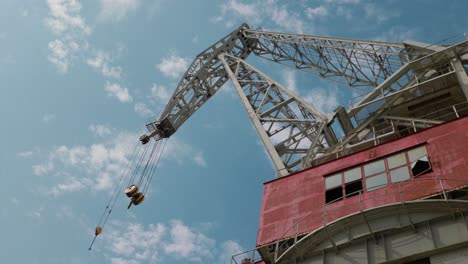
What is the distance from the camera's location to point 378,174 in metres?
18.9

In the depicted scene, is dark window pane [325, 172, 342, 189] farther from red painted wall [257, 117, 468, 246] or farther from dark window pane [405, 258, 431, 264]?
dark window pane [405, 258, 431, 264]

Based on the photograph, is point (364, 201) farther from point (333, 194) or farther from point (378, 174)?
point (333, 194)

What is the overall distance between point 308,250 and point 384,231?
8.22 feet

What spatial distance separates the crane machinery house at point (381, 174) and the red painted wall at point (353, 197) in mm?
42

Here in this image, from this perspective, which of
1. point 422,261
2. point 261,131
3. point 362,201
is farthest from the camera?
point 261,131

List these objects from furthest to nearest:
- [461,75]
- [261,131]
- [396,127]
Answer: [261,131]
[396,127]
[461,75]

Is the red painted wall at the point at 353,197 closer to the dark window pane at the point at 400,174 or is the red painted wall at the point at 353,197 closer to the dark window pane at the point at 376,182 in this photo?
the dark window pane at the point at 376,182

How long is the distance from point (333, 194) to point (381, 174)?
187 centimetres

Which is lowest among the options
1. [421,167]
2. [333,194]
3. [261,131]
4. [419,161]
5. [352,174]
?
[333,194]

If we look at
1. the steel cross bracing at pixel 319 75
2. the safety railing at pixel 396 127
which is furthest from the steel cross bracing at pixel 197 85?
the safety railing at pixel 396 127

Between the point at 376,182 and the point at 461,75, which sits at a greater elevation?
the point at 461,75

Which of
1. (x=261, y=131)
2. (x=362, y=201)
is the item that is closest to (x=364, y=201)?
(x=362, y=201)

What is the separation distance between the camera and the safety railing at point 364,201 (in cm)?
1645

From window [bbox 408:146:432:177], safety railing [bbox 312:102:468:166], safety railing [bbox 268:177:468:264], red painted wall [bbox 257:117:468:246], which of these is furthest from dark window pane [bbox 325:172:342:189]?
safety railing [bbox 312:102:468:166]
